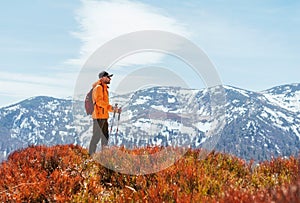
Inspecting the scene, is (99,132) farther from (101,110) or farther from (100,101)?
(100,101)

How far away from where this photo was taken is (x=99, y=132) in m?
10.4

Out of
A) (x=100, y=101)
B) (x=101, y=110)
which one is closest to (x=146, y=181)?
(x=100, y=101)

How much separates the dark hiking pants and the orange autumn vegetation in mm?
1811

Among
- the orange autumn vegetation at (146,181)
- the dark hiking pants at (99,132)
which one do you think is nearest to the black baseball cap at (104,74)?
the dark hiking pants at (99,132)

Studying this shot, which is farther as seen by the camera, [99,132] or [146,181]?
[99,132]

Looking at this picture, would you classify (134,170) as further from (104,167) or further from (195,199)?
(195,199)

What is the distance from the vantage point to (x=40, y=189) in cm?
602

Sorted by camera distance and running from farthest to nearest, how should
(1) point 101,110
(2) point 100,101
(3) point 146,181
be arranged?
(1) point 101,110 → (2) point 100,101 → (3) point 146,181

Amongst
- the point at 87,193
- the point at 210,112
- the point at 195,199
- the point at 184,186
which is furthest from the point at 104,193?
the point at 210,112

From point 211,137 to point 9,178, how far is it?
→ 3.77 meters

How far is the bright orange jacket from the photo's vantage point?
10.1m

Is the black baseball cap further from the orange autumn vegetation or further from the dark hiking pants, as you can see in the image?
the orange autumn vegetation

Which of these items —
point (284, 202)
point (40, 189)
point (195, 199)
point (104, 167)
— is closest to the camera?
point (284, 202)

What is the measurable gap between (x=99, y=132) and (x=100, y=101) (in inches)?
33.2
